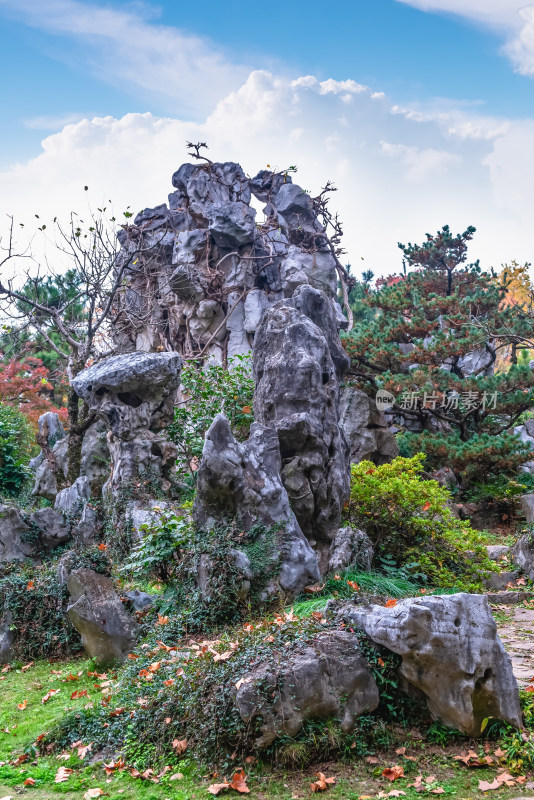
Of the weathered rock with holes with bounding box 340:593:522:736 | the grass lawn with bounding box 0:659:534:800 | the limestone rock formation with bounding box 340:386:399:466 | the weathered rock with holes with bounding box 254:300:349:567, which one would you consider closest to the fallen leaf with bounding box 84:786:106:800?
the grass lawn with bounding box 0:659:534:800

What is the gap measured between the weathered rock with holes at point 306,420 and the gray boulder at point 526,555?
3.42 m

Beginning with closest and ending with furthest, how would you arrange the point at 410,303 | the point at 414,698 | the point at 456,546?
the point at 414,698 < the point at 456,546 < the point at 410,303

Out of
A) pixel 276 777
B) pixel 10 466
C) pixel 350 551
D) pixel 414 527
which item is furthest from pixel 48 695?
pixel 10 466

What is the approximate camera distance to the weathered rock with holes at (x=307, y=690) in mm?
3371

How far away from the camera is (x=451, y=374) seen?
12914 mm

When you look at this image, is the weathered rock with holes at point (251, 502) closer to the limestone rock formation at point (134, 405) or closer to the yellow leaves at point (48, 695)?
the yellow leaves at point (48, 695)

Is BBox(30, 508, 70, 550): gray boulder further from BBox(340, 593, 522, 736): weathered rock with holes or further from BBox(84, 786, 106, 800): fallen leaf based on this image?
BBox(340, 593, 522, 736): weathered rock with holes

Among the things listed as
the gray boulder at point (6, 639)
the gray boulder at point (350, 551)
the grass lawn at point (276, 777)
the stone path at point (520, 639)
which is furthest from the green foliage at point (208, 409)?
the grass lawn at point (276, 777)

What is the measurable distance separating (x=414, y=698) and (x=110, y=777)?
1850 millimetres

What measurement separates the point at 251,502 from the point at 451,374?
28.0 ft

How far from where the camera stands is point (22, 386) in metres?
16.0

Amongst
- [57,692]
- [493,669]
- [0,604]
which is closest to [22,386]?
[0,604]

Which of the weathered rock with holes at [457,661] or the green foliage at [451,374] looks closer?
the weathered rock with holes at [457,661]

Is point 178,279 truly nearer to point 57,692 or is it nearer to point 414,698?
point 57,692
